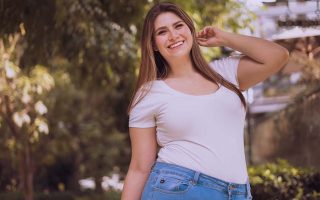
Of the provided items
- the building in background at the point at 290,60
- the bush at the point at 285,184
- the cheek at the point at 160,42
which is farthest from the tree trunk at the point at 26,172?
the cheek at the point at 160,42

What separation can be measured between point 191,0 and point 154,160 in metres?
5.02

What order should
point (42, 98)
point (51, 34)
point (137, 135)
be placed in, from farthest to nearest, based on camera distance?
point (42, 98)
point (51, 34)
point (137, 135)

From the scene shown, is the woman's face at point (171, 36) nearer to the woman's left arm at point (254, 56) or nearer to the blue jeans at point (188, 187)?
the woman's left arm at point (254, 56)

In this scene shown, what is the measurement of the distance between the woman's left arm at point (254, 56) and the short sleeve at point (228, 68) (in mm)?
21

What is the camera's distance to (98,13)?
718cm

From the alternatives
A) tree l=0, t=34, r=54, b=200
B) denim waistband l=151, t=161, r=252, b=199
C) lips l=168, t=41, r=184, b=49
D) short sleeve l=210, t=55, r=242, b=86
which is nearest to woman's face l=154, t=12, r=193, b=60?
lips l=168, t=41, r=184, b=49

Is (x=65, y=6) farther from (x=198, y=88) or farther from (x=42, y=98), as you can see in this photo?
(x=42, y=98)

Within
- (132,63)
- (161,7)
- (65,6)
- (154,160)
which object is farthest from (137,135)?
(132,63)

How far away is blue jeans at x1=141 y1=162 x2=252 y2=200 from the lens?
2.32 m

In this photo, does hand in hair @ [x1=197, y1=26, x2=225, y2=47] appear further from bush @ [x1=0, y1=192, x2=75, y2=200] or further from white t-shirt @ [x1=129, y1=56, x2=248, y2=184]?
bush @ [x1=0, y1=192, x2=75, y2=200]

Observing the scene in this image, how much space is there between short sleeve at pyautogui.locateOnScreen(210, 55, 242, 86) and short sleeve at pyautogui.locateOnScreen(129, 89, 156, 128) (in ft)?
1.11

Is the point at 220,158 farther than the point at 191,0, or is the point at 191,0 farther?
the point at 191,0

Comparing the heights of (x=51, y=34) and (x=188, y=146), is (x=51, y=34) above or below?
above

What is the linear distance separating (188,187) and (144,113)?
1.17ft
